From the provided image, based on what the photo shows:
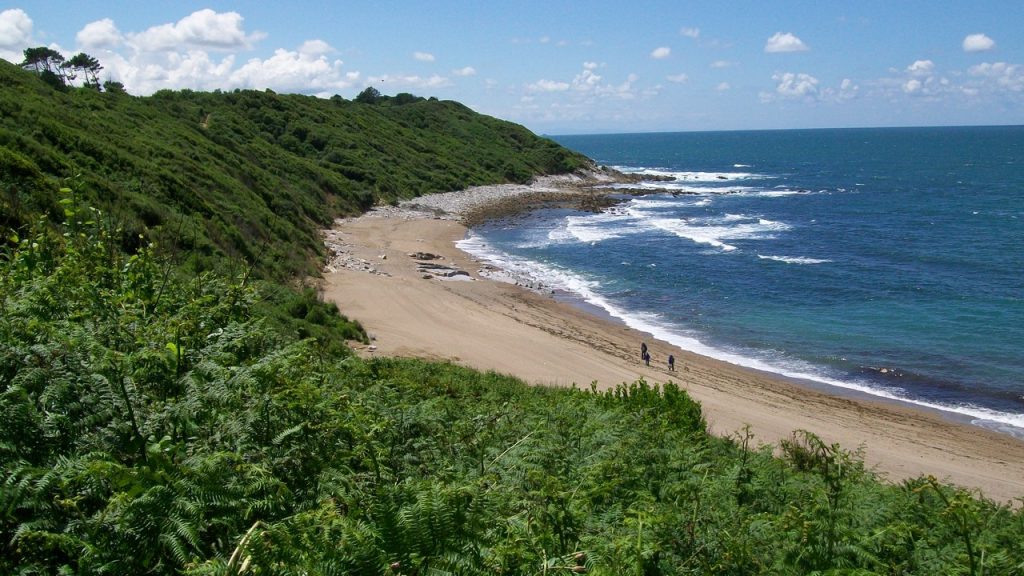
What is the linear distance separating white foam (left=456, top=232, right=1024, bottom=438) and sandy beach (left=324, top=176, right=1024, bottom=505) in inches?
36.1

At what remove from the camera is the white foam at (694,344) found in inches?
915

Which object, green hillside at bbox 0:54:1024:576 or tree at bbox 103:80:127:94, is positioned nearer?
green hillside at bbox 0:54:1024:576

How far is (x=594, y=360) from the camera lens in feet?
85.8

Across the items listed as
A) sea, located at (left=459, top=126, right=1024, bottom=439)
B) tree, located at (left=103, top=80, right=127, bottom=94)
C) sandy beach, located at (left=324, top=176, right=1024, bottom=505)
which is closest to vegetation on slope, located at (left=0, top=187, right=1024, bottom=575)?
sandy beach, located at (left=324, top=176, right=1024, bottom=505)

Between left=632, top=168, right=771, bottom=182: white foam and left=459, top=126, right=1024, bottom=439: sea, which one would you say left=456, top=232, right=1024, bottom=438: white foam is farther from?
left=632, top=168, right=771, bottom=182: white foam

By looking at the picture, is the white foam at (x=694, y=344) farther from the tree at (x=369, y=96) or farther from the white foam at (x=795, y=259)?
the tree at (x=369, y=96)

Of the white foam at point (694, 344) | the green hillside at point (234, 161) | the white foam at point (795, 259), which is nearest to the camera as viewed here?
the green hillside at point (234, 161)

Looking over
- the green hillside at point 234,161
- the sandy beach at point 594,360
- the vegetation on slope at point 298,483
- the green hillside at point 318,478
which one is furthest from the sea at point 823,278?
the vegetation on slope at point 298,483

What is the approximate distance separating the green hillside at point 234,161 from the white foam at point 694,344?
12.7 m

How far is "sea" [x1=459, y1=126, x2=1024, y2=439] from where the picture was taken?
27.4 m

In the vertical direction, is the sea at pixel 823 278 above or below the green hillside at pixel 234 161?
below

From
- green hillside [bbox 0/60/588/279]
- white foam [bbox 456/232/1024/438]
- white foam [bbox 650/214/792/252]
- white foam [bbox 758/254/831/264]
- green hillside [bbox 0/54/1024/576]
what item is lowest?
white foam [bbox 456/232/1024/438]

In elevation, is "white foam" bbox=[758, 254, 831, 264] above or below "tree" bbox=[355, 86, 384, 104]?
below

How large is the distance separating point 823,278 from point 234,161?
124 feet
